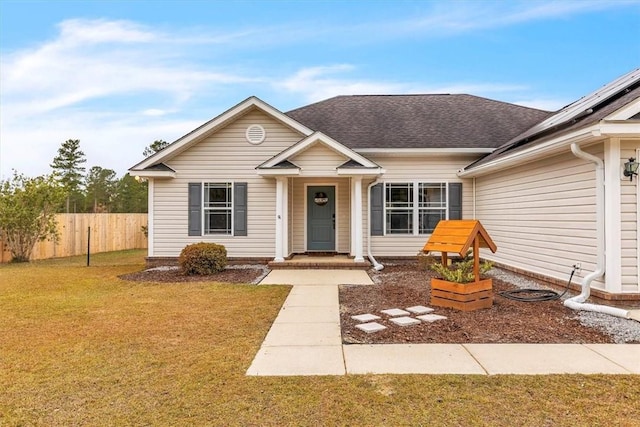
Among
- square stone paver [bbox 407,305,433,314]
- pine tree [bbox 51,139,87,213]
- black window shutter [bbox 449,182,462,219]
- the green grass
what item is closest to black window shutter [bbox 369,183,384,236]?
black window shutter [bbox 449,182,462,219]

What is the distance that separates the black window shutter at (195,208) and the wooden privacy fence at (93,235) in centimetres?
734

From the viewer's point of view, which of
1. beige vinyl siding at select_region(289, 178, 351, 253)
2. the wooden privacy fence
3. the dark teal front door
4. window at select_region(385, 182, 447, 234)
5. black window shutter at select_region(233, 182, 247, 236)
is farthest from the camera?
the wooden privacy fence

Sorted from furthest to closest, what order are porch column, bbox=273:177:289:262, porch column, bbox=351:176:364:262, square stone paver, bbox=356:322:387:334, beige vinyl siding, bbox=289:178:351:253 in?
beige vinyl siding, bbox=289:178:351:253 < porch column, bbox=273:177:289:262 < porch column, bbox=351:176:364:262 < square stone paver, bbox=356:322:387:334

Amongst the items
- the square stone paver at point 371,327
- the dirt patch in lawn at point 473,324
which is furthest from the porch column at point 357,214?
the square stone paver at point 371,327

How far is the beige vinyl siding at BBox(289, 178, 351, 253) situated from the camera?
11.6 m

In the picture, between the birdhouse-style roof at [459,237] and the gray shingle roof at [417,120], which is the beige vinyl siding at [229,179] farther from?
the birdhouse-style roof at [459,237]

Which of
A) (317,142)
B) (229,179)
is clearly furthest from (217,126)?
(317,142)

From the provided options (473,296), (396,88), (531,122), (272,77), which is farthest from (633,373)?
(396,88)

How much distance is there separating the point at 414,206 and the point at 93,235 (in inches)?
539

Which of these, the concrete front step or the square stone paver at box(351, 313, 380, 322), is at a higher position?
the concrete front step

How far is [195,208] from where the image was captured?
433 inches

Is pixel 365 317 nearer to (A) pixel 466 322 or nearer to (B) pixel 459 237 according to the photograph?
(A) pixel 466 322

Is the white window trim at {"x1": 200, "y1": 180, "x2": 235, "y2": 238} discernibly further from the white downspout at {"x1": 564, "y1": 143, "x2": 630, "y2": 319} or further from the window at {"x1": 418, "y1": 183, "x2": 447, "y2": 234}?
the white downspout at {"x1": 564, "y1": 143, "x2": 630, "y2": 319}

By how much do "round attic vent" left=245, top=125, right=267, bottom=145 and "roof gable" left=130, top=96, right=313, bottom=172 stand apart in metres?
0.49
